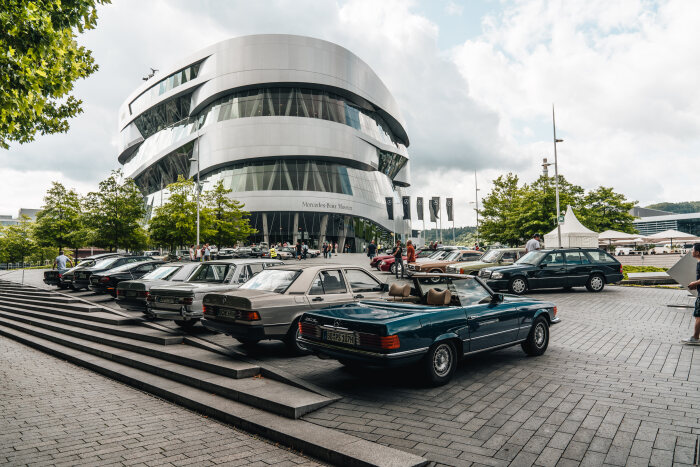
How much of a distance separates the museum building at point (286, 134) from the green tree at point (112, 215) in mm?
21945

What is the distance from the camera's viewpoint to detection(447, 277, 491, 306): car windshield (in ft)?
21.0

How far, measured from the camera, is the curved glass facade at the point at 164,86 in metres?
60.4

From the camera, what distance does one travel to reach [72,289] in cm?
2027

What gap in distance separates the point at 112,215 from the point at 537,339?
30.5 meters

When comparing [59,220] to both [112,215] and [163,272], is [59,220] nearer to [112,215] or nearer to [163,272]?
[112,215]

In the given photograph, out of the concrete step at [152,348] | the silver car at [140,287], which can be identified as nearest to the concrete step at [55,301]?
the concrete step at [152,348]

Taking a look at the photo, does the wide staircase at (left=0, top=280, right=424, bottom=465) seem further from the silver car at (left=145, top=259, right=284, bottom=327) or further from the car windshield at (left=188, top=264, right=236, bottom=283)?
the car windshield at (left=188, top=264, right=236, bottom=283)

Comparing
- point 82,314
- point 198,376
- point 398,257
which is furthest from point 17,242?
point 198,376

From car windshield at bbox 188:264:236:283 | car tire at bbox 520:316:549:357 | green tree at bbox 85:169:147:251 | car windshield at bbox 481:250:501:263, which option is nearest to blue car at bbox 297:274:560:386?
car tire at bbox 520:316:549:357

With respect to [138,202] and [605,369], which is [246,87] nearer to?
[138,202]

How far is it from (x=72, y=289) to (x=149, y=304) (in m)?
13.7

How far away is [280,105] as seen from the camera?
181ft

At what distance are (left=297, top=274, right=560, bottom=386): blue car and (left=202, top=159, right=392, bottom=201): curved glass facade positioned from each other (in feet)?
160

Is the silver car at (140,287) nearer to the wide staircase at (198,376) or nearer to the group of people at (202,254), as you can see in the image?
the wide staircase at (198,376)
